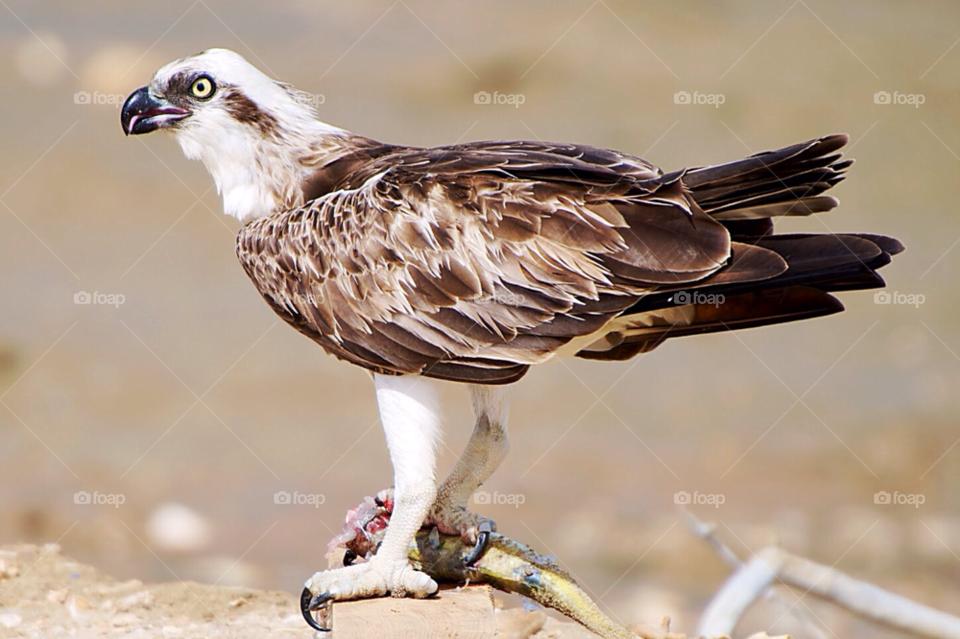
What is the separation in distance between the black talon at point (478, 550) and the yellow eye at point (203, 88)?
1936 millimetres

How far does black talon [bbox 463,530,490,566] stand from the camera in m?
3.98

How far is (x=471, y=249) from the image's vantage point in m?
3.57

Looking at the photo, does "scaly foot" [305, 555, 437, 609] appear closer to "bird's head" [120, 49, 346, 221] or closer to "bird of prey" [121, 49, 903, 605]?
"bird of prey" [121, 49, 903, 605]

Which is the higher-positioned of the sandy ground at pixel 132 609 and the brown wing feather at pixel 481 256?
the brown wing feather at pixel 481 256

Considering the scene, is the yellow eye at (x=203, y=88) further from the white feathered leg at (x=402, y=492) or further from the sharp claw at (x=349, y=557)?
the sharp claw at (x=349, y=557)

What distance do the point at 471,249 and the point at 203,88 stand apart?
123 cm

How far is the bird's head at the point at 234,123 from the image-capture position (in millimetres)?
3928

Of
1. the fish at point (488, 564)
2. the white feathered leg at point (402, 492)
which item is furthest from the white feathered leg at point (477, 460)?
the white feathered leg at point (402, 492)

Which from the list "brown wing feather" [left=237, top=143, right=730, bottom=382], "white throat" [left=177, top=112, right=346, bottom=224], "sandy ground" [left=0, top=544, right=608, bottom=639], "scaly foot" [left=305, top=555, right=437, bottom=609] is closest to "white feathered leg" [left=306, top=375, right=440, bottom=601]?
"scaly foot" [left=305, top=555, right=437, bottom=609]

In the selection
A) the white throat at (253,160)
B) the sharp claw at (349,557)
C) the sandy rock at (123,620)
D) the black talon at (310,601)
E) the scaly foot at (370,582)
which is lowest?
the sandy rock at (123,620)

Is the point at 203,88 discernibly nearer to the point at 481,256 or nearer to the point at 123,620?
the point at 481,256

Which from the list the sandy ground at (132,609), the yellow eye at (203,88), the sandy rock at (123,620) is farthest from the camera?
the sandy rock at (123,620)

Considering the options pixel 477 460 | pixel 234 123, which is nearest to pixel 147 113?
pixel 234 123

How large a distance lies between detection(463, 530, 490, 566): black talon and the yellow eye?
1.94 meters
